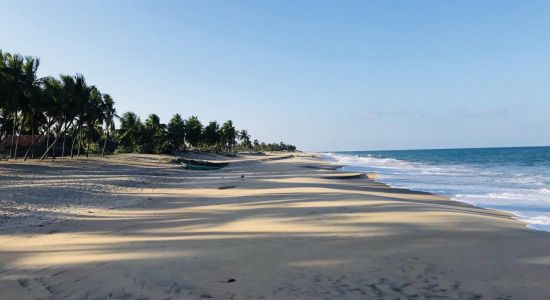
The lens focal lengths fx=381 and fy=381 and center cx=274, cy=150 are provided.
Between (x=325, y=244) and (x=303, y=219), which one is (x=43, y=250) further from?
(x=303, y=219)

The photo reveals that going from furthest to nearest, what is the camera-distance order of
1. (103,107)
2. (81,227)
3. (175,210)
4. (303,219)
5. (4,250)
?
(103,107) < (175,210) < (303,219) < (81,227) < (4,250)

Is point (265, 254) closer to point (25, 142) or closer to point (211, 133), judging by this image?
point (25, 142)

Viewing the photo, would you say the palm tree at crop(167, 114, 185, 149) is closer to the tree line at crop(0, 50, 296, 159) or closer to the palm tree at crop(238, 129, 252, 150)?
the tree line at crop(0, 50, 296, 159)

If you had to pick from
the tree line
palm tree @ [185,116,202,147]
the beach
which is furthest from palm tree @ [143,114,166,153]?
the beach

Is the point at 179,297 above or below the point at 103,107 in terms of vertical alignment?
below

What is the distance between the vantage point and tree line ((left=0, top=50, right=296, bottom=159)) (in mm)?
31902

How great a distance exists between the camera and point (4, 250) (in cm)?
777

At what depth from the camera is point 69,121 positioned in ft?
145

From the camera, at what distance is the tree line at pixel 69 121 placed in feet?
105

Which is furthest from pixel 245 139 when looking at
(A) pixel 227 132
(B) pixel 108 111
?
(B) pixel 108 111

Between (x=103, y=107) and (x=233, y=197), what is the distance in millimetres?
40222

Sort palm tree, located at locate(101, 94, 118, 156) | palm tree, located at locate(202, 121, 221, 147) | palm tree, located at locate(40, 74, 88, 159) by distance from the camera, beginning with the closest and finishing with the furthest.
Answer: palm tree, located at locate(40, 74, 88, 159) → palm tree, located at locate(101, 94, 118, 156) → palm tree, located at locate(202, 121, 221, 147)

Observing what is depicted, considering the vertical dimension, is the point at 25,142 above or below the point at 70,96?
below

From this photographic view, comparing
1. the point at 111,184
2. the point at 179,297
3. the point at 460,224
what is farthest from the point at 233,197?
the point at 179,297
